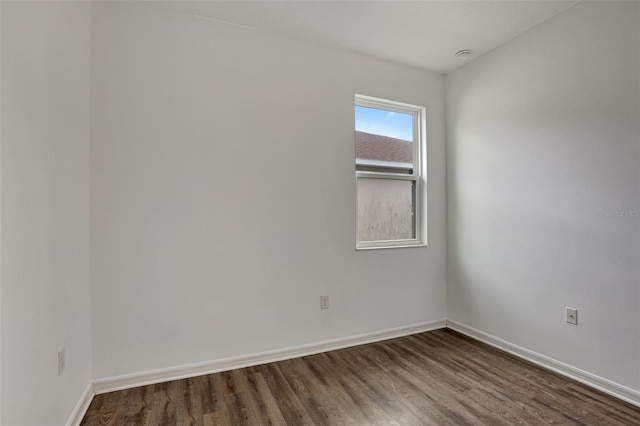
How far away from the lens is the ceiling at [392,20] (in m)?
2.16

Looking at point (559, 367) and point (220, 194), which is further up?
point (220, 194)

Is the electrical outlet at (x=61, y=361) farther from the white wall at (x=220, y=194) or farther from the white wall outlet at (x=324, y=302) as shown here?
the white wall outlet at (x=324, y=302)

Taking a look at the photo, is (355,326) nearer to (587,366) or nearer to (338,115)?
(587,366)

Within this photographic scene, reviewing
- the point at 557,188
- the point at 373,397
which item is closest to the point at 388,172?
the point at 557,188

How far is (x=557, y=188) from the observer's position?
2.29 metres

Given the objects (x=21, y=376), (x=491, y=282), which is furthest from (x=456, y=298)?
(x=21, y=376)

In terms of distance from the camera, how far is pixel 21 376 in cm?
119

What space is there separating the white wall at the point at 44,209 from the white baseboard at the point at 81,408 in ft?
0.15

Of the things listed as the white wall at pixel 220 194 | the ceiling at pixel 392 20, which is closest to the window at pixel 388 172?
the white wall at pixel 220 194

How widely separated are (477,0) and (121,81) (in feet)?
8.12

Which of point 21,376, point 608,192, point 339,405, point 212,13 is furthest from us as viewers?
point 212,13

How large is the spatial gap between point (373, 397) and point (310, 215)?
4.53 feet

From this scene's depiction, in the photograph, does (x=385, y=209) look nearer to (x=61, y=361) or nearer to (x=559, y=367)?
(x=559, y=367)

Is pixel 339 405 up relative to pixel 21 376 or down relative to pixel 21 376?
down
